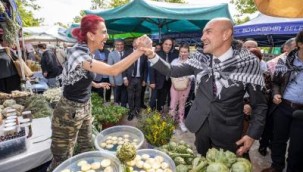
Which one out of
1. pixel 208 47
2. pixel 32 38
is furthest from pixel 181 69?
pixel 32 38

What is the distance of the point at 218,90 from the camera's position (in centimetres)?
219

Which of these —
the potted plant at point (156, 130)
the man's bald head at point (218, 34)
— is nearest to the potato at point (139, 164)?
the man's bald head at point (218, 34)

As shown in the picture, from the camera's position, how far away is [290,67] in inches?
121

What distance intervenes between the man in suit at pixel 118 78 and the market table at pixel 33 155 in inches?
141

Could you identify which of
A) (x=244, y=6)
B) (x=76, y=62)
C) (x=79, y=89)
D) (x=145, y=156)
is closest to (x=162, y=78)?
(x=79, y=89)

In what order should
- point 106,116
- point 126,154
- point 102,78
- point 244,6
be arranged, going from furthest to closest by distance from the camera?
point 244,6
point 102,78
point 106,116
point 126,154

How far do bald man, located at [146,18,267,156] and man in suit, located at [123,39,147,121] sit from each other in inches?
145

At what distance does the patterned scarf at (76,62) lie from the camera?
6.85ft

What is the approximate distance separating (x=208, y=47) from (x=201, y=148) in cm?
112

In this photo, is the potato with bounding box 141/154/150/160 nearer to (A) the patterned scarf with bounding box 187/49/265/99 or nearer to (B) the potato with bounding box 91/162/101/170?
(B) the potato with bounding box 91/162/101/170

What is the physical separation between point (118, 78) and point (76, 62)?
170 inches

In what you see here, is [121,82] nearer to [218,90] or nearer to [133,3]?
[133,3]

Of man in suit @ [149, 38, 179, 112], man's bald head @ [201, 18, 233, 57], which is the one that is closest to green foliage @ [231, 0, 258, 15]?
man in suit @ [149, 38, 179, 112]

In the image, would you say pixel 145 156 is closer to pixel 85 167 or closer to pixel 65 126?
pixel 85 167
